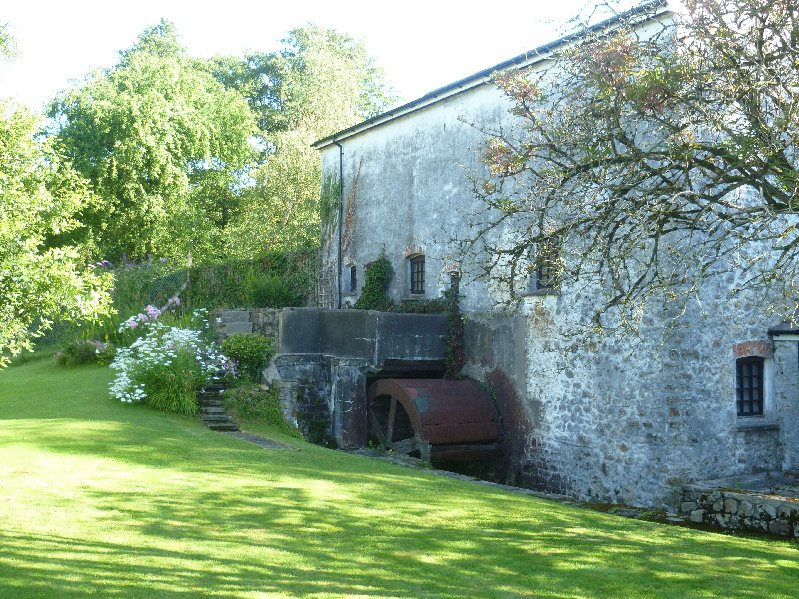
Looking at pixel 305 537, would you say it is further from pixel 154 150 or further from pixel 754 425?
pixel 154 150

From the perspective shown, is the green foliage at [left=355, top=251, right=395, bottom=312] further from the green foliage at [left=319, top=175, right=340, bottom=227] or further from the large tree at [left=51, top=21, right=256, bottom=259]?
the large tree at [left=51, top=21, right=256, bottom=259]

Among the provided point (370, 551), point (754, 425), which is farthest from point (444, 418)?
point (370, 551)

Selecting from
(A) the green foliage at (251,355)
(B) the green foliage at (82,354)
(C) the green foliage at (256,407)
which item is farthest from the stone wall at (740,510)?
(B) the green foliage at (82,354)

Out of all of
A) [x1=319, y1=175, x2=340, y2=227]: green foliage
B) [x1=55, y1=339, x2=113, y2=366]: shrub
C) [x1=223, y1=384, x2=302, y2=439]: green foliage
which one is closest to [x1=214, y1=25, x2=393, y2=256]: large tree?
[x1=319, y1=175, x2=340, y2=227]: green foliage

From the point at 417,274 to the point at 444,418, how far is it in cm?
438

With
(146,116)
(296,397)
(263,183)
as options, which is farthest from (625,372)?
(146,116)

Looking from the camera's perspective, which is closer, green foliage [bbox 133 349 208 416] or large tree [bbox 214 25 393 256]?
green foliage [bbox 133 349 208 416]

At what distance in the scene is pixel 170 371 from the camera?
15594 millimetres

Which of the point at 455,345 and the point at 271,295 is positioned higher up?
the point at 271,295

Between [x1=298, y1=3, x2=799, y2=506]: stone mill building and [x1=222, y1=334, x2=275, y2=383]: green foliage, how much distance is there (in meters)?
3.48

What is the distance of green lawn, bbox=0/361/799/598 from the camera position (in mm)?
6172

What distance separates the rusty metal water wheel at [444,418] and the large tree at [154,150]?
1896cm

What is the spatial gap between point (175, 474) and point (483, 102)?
→ 9.20 metres

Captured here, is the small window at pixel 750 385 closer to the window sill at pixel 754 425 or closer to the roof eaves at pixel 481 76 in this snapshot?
the window sill at pixel 754 425
